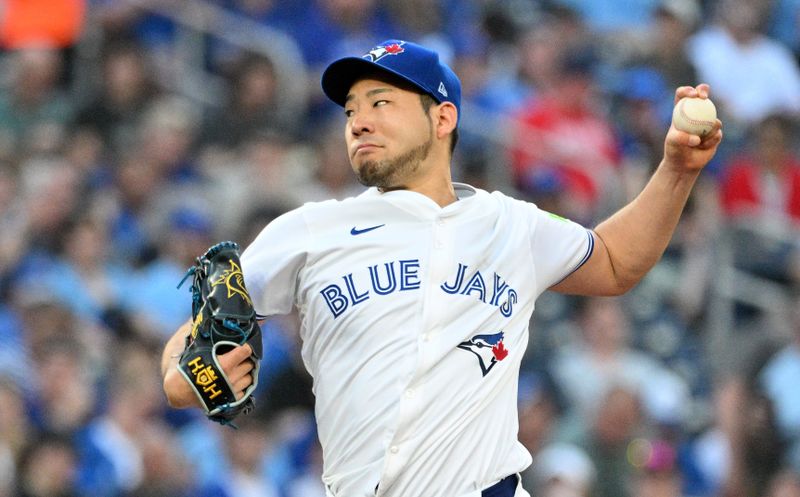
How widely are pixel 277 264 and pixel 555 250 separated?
0.81 m

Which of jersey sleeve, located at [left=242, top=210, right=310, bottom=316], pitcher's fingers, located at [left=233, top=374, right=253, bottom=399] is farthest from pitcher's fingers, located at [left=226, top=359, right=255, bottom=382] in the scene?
jersey sleeve, located at [left=242, top=210, right=310, bottom=316]

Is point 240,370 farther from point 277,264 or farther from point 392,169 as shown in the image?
point 392,169

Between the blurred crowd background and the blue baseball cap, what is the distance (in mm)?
4034

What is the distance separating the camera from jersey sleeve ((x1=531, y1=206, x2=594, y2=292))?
413 centimetres

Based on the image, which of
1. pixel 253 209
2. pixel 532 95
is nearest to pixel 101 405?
pixel 253 209

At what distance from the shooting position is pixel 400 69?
402 centimetres

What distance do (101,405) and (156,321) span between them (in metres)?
0.80

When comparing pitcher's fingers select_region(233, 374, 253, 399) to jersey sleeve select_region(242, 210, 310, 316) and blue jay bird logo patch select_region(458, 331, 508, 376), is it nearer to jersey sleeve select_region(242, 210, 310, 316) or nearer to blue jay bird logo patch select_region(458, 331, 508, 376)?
jersey sleeve select_region(242, 210, 310, 316)

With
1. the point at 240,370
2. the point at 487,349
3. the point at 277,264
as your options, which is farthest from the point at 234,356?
the point at 487,349

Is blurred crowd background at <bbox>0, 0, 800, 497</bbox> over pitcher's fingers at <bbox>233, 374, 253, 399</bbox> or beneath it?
beneath

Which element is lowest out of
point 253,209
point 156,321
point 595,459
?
point 595,459

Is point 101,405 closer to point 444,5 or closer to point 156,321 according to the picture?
point 156,321

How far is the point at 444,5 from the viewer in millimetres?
11141

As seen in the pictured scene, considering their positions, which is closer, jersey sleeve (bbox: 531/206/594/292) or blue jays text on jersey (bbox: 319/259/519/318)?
blue jays text on jersey (bbox: 319/259/519/318)
